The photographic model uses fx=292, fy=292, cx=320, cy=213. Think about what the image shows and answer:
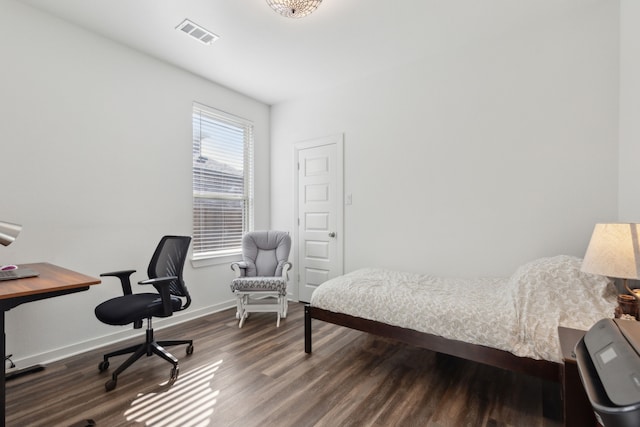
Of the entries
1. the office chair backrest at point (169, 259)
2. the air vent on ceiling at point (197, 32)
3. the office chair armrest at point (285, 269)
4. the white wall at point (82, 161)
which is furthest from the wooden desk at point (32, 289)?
the air vent on ceiling at point (197, 32)

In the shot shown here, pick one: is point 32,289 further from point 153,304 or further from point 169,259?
point 169,259

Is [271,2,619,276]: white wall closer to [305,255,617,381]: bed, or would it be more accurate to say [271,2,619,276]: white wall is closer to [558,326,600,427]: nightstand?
[305,255,617,381]: bed

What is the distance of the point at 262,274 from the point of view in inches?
148

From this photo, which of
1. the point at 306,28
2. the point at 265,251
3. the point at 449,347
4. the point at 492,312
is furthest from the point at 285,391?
the point at 306,28

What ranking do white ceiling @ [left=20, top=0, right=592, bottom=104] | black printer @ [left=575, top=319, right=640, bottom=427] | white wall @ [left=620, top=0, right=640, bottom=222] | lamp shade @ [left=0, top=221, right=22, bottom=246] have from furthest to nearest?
white ceiling @ [left=20, top=0, right=592, bottom=104]
white wall @ [left=620, top=0, right=640, bottom=222]
lamp shade @ [left=0, top=221, right=22, bottom=246]
black printer @ [left=575, top=319, right=640, bottom=427]

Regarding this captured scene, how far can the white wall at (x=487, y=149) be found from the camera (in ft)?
7.93

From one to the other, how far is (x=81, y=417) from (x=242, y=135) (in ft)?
11.2

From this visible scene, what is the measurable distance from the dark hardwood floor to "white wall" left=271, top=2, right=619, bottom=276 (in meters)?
1.15

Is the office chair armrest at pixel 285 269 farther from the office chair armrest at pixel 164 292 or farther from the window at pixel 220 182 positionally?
the office chair armrest at pixel 164 292

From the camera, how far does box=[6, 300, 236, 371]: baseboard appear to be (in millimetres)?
2352

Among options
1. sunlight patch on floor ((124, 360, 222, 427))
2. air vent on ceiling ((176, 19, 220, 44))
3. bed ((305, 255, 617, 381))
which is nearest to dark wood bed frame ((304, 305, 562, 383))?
bed ((305, 255, 617, 381))

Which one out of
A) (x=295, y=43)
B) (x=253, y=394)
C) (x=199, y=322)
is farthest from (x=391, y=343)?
(x=295, y=43)

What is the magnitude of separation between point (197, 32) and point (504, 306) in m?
3.40

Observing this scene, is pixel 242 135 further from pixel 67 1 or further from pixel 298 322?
pixel 298 322
